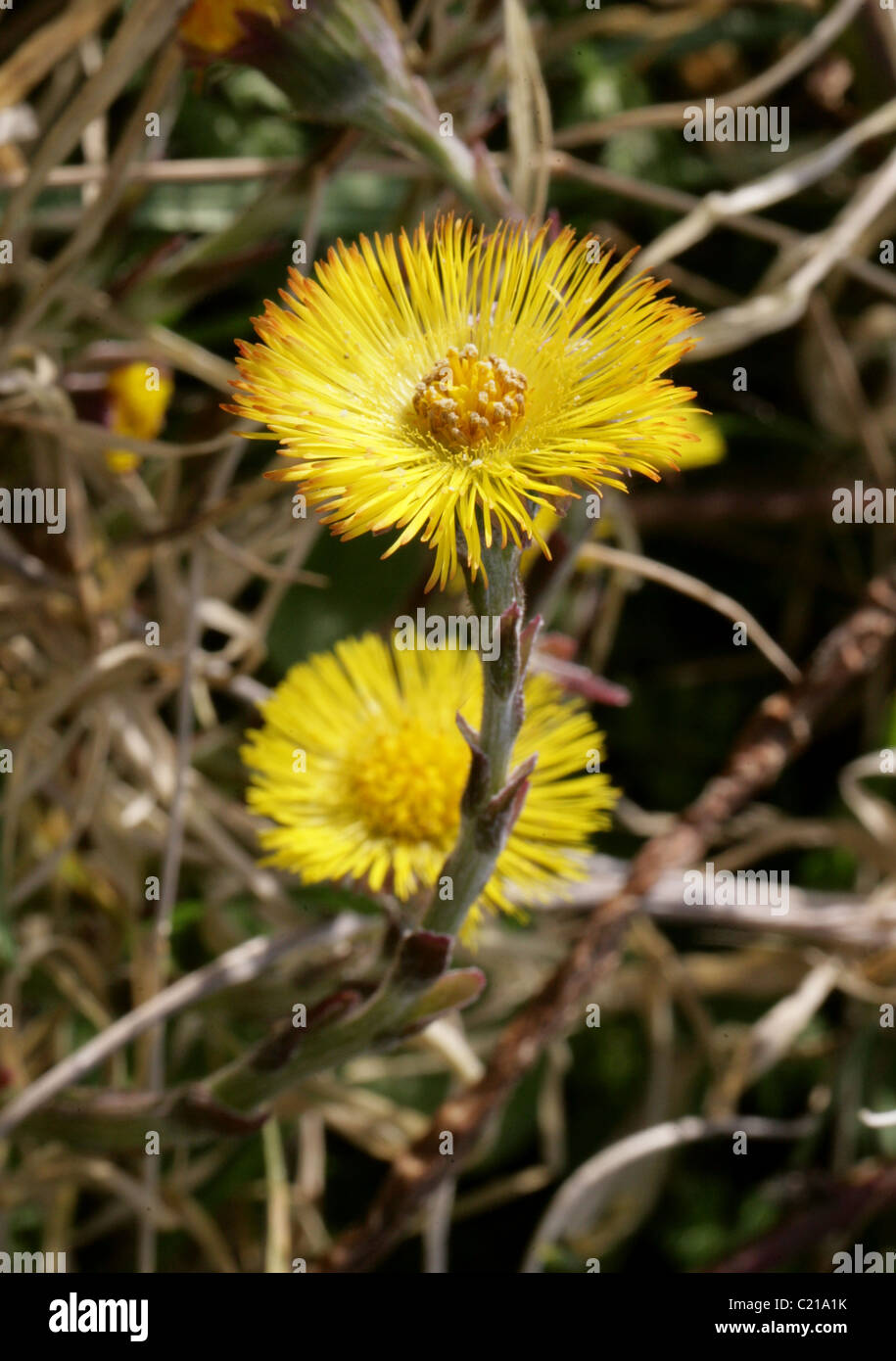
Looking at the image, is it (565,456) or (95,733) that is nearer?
(565,456)

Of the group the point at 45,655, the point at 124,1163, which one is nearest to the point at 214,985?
the point at 124,1163

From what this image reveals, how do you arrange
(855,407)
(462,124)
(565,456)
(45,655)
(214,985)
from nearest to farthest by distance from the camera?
(565,456), (214,985), (462,124), (45,655), (855,407)

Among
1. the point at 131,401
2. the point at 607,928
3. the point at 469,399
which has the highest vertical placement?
the point at 131,401

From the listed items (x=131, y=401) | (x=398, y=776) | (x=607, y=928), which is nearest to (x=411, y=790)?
(x=398, y=776)

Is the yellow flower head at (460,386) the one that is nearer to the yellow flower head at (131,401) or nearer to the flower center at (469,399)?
the flower center at (469,399)

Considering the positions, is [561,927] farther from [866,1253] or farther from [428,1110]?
[866,1253]

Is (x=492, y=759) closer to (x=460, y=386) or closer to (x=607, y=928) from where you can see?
(x=460, y=386)

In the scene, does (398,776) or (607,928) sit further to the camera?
(607,928)

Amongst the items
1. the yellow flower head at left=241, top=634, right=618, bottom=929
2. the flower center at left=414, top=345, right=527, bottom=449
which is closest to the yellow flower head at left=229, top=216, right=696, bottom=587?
the flower center at left=414, top=345, right=527, bottom=449
